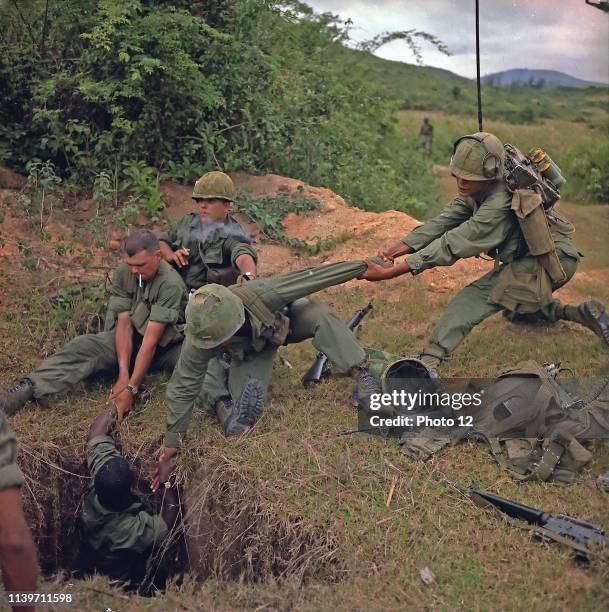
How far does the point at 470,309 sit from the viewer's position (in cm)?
551

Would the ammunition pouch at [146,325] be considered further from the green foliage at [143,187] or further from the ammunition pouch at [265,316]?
the green foliage at [143,187]

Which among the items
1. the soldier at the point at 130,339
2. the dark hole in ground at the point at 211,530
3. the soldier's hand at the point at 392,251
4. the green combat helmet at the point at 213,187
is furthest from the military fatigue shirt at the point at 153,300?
the soldier's hand at the point at 392,251

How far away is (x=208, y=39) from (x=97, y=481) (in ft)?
16.0

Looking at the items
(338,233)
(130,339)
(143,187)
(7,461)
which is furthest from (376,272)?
(143,187)

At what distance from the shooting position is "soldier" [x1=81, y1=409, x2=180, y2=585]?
446 cm

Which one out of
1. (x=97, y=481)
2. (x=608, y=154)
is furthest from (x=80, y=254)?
(x=608, y=154)

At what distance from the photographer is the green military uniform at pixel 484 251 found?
5.25m

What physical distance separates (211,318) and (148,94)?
3.96 m

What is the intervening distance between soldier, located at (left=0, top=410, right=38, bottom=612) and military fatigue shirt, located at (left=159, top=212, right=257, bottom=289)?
2.89 meters

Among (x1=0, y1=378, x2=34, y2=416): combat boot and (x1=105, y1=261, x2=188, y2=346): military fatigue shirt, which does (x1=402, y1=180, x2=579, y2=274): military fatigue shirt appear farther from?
(x1=0, y1=378, x2=34, y2=416): combat boot

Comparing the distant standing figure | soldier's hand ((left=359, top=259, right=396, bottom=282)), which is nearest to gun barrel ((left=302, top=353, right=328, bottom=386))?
soldier's hand ((left=359, top=259, right=396, bottom=282))

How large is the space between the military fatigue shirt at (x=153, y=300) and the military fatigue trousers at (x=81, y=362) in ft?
0.44

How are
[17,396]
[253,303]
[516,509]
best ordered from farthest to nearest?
[17,396] → [253,303] → [516,509]

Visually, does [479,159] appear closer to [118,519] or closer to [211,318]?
[211,318]
